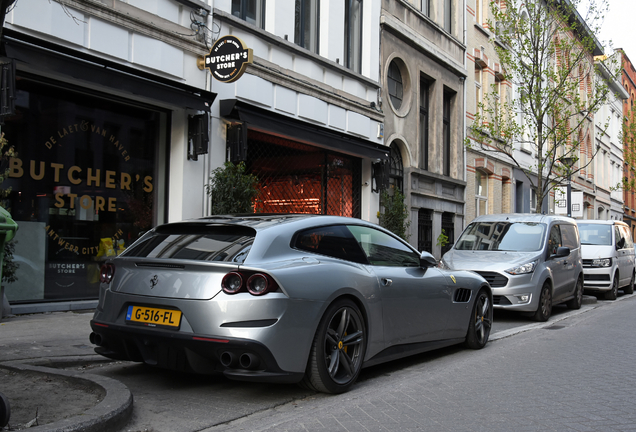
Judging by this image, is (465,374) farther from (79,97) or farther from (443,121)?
(443,121)

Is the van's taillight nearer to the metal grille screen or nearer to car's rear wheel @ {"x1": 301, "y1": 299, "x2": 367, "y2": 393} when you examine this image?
car's rear wheel @ {"x1": 301, "y1": 299, "x2": 367, "y2": 393}

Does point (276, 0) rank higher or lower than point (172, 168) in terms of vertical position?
higher

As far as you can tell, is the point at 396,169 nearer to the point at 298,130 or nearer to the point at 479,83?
the point at 298,130

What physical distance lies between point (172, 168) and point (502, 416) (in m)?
7.91

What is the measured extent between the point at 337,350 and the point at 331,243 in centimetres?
90

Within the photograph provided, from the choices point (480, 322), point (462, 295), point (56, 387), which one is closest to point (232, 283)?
point (56, 387)

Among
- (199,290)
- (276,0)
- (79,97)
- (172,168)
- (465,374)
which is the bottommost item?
(465,374)

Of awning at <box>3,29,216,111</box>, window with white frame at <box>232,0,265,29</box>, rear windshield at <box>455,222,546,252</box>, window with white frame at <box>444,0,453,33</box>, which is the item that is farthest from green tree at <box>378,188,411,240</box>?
window with white frame at <box>444,0,453,33</box>

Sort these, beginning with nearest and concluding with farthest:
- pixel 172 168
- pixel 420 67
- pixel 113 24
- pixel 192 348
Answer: pixel 192 348, pixel 113 24, pixel 172 168, pixel 420 67

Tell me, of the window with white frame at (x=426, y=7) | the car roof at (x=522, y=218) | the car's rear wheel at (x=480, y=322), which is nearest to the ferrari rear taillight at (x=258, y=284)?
the car's rear wheel at (x=480, y=322)

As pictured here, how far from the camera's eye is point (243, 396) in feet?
16.0

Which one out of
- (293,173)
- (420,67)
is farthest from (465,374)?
(420,67)

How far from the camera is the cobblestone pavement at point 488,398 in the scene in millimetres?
4203

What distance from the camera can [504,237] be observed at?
36.8ft
